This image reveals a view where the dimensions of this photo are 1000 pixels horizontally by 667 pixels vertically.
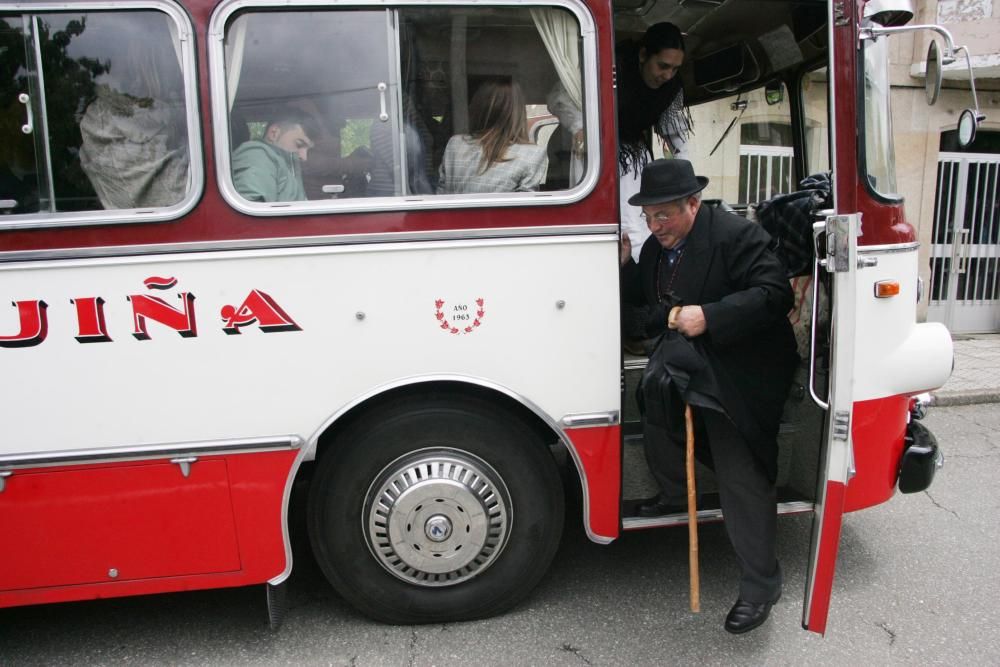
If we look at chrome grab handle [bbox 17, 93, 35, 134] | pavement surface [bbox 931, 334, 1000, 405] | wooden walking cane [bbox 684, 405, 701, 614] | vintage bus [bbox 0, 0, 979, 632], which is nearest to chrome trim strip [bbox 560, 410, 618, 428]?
vintage bus [bbox 0, 0, 979, 632]

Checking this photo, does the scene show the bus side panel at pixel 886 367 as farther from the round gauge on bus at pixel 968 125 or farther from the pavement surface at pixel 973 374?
the pavement surface at pixel 973 374

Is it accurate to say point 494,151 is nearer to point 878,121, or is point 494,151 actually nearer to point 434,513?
point 434,513

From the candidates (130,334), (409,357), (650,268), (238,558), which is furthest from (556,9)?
(238,558)

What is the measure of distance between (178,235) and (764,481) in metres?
2.36

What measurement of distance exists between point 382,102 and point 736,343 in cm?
162

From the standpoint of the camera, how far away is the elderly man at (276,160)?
2.51 m

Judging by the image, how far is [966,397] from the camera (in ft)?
20.4

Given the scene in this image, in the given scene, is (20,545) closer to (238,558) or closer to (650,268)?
(238,558)

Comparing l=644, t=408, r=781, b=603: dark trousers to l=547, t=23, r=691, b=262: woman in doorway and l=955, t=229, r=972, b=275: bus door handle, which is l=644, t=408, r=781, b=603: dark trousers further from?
l=955, t=229, r=972, b=275: bus door handle

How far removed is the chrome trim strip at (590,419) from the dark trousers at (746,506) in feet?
0.79

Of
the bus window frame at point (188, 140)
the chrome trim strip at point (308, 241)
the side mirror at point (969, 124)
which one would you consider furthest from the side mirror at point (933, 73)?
the bus window frame at point (188, 140)

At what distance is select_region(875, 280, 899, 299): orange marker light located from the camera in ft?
9.33

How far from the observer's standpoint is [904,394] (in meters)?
2.98

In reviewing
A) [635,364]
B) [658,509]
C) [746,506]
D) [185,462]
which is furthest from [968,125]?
[185,462]
